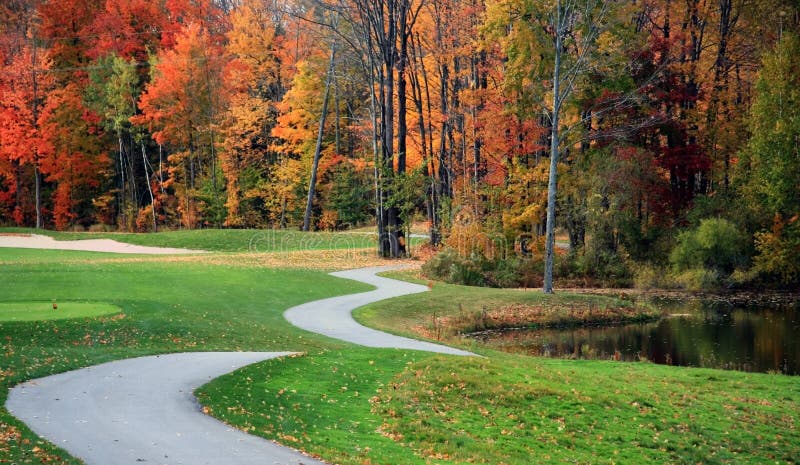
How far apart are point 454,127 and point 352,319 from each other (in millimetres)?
21002

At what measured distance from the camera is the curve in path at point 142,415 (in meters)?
8.48

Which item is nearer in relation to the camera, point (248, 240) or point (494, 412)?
point (494, 412)

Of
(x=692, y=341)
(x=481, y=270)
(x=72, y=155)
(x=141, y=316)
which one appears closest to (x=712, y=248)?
(x=481, y=270)

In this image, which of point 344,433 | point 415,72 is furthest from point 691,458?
point 415,72

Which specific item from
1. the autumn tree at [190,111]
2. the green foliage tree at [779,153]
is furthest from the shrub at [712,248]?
the autumn tree at [190,111]

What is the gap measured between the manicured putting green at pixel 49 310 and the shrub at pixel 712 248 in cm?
2292

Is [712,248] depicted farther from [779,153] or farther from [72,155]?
[72,155]

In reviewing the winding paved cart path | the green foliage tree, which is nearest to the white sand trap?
the winding paved cart path

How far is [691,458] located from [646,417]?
1566mm

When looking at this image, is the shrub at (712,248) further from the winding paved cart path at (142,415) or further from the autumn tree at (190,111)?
the autumn tree at (190,111)

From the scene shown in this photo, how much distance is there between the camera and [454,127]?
131 feet

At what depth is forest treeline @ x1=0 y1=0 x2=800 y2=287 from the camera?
31.6m

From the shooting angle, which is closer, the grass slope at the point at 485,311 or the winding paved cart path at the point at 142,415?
the winding paved cart path at the point at 142,415

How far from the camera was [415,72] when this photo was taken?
41.1 meters
